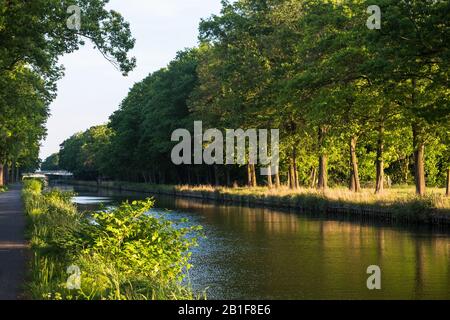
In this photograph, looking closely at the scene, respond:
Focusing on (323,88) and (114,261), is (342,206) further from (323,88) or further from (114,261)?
(114,261)

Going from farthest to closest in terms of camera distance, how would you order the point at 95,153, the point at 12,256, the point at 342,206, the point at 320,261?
the point at 95,153, the point at 342,206, the point at 320,261, the point at 12,256

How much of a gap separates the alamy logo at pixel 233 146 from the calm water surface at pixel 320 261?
23.4m

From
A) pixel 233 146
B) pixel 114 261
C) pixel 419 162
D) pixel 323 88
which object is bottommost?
pixel 114 261

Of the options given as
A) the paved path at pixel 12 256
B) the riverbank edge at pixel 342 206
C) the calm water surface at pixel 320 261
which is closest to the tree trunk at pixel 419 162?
the riverbank edge at pixel 342 206

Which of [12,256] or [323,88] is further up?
[323,88]

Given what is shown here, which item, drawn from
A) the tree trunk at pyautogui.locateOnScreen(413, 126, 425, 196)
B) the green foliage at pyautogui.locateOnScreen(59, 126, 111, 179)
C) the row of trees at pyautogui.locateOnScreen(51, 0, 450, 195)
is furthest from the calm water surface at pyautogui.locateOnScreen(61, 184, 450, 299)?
the green foliage at pyautogui.locateOnScreen(59, 126, 111, 179)

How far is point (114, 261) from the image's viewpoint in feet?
45.5

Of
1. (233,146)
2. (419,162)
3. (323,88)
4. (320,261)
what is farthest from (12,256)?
(233,146)

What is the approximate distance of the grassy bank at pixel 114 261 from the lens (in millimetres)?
11258

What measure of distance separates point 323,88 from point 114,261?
90.4ft

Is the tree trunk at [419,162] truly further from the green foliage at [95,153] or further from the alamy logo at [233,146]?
the green foliage at [95,153]

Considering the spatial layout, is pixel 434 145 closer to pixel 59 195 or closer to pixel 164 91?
pixel 59 195

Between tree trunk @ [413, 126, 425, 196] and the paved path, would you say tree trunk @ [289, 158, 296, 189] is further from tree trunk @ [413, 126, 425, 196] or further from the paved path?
the paved path
